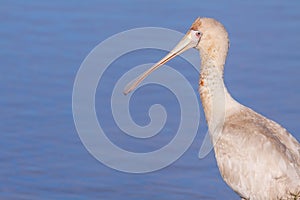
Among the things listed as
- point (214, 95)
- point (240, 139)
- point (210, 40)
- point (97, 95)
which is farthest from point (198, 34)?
point (97, 95)

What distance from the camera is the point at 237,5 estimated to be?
585 inches

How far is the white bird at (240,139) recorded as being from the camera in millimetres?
9164

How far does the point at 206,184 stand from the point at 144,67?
211 centimetres

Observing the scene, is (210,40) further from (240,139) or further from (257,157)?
(257,157)

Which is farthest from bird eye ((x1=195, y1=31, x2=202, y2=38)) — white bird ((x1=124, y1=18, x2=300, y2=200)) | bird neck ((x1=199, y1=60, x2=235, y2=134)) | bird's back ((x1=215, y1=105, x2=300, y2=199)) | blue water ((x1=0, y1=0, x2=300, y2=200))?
blue water ((x1=0, y1=0, x2=300, y2=200))

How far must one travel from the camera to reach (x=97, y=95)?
41.5ft

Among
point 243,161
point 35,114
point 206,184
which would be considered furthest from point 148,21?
point 243,161

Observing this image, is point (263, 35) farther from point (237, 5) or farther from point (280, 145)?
point (280, 145)

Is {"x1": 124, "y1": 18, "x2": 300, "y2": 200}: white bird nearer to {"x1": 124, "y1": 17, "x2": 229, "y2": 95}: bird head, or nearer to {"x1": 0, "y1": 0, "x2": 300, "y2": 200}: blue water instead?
{"x1": 124, "y1": 17, "x2": 229, "y2": 95}: bird head

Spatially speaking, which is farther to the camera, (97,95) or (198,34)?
(97,95)

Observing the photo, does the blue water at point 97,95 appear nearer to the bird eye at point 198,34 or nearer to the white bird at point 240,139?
the white bird at point 240,139

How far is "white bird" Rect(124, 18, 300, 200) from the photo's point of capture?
916 centimetres

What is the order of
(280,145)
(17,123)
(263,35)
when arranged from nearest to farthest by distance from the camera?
(280,145) < (17,123) < (263,35)

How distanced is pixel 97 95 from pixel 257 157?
367 centimetres
